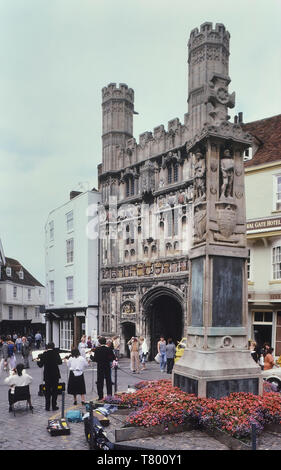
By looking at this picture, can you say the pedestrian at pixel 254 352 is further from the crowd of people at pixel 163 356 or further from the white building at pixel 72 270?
the white building at pixel 72 270

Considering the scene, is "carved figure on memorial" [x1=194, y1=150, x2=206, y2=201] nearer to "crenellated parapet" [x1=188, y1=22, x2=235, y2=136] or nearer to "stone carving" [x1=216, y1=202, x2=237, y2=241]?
"stone carving" [x1=216, y1=202, x2=237, y2=241]

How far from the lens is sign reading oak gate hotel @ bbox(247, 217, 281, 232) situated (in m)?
23.6

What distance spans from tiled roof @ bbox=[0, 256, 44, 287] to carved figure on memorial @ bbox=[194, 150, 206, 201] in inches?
1823

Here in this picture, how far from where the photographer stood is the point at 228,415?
9.38 metres

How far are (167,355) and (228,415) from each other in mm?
11973

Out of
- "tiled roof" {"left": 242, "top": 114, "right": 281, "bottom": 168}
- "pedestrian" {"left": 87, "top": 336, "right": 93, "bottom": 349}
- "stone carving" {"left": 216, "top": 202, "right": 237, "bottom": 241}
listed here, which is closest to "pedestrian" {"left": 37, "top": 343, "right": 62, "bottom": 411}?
"stone carving" {"left": 216, "top": 202, "right": 237, "bottom": 241}

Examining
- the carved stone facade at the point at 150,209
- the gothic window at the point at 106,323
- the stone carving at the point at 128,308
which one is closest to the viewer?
the carved stone facade at the point at 150,209

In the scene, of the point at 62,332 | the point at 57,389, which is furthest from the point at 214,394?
the point at 62,332

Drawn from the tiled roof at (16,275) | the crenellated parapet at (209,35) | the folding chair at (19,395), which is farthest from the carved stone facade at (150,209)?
the tiled roof at (16,275)

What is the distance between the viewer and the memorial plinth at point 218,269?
35.5 feet

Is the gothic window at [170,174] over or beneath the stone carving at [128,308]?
over

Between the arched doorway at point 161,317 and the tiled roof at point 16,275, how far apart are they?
28738 millimetres

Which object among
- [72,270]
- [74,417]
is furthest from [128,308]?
[74,417]

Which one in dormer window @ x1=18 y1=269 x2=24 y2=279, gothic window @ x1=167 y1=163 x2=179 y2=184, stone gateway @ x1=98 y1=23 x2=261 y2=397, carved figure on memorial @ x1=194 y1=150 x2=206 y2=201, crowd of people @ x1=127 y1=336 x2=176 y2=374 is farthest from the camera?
dormer window @ x1=18 y1=269 x2=24 y2=279
